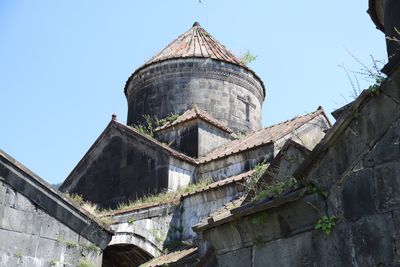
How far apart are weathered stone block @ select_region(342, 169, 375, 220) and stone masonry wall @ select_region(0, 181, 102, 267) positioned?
4.20m

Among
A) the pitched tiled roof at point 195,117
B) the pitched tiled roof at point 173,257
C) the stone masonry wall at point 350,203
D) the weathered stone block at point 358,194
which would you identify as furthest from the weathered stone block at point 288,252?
the pitched tiled roof at point 195,117

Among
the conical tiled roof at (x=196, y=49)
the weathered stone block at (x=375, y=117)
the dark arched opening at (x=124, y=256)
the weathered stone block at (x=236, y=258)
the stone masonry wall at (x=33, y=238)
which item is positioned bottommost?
the weathered stone block at (x=236, y=258)

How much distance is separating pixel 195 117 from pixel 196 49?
2.43 m

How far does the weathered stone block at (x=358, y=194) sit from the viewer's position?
353 centimetres

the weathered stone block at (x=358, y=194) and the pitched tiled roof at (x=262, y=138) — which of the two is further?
the pitched tiled roof at (x=262, y=138)

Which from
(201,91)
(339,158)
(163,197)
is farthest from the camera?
(201,91)

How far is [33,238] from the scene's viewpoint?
669cm

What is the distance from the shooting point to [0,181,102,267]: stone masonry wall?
6505 millimetres

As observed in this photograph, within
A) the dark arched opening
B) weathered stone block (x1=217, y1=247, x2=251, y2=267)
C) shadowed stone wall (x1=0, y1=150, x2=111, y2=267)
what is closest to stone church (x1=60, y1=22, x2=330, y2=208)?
the dark arched opening

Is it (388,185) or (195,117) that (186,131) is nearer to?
(195,117)

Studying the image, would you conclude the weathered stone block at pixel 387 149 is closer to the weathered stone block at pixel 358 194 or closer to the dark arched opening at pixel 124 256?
the weathered stone block at pixel 358 194

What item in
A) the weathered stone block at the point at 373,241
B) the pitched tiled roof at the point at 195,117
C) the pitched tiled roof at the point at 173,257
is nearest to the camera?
the weathered stone block at the point at 373,241

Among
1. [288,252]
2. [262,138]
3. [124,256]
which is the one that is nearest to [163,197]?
[124,256]

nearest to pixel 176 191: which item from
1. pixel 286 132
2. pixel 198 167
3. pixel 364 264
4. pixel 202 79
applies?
pixel 198 167
